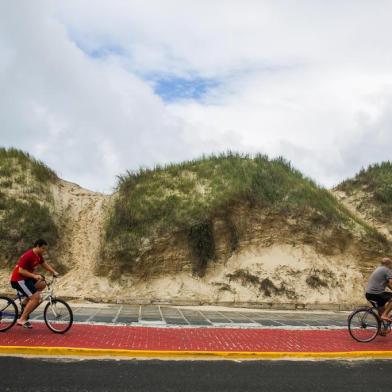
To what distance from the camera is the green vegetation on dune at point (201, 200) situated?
20.2 meters

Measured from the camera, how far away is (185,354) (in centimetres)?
865

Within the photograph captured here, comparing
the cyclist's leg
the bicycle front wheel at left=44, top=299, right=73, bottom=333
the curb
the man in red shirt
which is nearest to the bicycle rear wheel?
the man in red shirt

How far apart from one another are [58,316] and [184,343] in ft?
8.59

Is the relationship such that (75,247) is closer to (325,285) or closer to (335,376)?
(325,285)

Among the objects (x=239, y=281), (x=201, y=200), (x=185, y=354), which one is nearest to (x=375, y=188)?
(x=201, y=200)

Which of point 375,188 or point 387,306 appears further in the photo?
point 375,188

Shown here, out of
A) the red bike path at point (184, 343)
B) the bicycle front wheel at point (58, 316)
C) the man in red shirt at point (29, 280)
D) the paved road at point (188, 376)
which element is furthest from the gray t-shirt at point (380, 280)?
the man in red shirt at point (29, 280)

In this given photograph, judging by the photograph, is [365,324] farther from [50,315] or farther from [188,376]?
[50,315]

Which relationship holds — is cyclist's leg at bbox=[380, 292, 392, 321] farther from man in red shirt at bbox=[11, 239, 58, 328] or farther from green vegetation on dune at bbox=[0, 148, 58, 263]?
green vegetation on dune at bbox=[0, 148, 58, 263]

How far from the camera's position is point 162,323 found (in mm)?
12305

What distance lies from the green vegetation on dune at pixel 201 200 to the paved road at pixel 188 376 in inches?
462

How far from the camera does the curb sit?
826cm

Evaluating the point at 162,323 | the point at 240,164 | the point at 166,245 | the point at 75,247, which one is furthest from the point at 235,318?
the point at 240,164

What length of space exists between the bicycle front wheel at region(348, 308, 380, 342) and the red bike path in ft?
0.60
